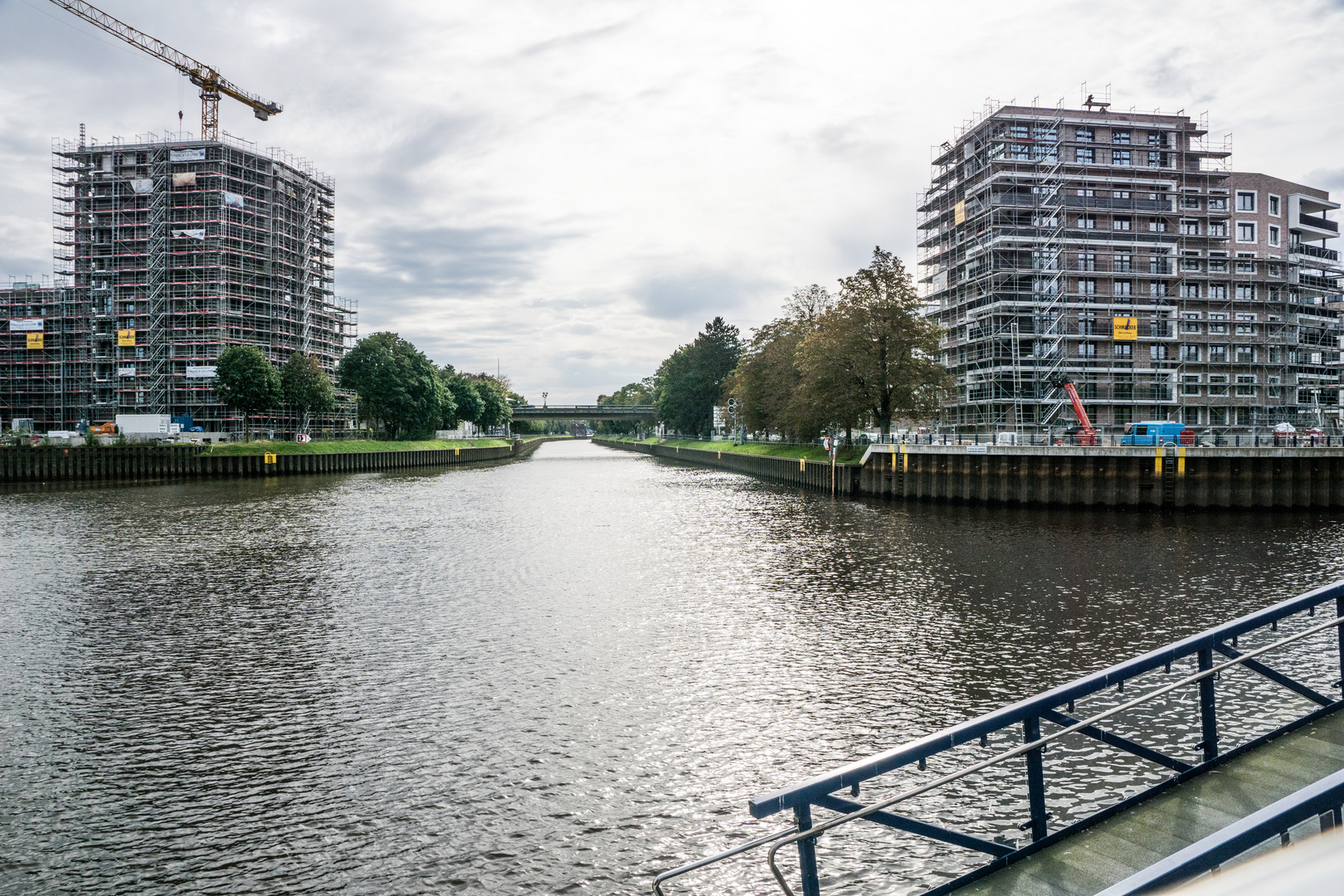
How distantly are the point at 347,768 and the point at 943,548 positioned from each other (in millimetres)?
26751

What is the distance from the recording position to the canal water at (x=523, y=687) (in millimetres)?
10758

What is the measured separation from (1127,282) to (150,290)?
115 meters

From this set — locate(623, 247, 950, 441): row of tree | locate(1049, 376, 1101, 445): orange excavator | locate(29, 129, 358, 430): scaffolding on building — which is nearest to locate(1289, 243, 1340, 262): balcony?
locate(1049, 376, 1101, 445): orange excavator

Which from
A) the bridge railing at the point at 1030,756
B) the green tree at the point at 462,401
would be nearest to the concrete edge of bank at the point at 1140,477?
the bridge railing at the point at 1030,756

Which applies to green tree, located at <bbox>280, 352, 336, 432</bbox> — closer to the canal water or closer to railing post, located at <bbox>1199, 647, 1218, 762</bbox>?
the canal water

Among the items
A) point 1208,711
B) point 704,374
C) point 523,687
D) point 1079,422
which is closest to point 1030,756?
point 1208,711

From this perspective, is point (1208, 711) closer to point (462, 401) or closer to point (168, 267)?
point (168, 267)

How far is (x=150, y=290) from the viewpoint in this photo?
11131cm

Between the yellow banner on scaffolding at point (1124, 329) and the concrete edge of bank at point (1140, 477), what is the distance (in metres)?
35.5

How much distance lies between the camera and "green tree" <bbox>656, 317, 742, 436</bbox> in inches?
5522

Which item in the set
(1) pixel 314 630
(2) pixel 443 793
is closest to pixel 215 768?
(2) pixel 443 793

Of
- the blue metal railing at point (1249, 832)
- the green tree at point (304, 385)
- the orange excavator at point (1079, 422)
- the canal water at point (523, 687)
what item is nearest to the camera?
the blue metal railing at point (1249, 832)

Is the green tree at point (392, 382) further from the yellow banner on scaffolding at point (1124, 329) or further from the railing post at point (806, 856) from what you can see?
the railing post at point (806, 856)

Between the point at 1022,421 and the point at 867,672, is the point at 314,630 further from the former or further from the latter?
the point at 1022,421
